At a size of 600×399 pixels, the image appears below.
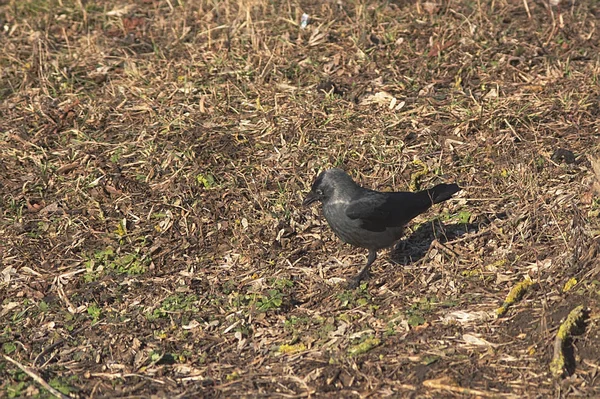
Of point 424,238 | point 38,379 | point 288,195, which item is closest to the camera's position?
point 38,379

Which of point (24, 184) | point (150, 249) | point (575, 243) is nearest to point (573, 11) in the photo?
point (575, 243)

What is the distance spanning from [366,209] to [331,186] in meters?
0.37

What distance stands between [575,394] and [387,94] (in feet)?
15.4

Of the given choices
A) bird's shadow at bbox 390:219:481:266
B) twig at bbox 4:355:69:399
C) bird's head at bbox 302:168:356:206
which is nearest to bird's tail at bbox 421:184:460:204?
bird's shadow at bbox 390:219:481:266

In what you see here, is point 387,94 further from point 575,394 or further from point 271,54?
point 575,394

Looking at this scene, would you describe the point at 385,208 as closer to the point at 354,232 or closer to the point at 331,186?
the point at 354,232

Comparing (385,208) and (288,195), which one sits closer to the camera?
(385,208)

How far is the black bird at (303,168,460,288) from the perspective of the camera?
22.9ft

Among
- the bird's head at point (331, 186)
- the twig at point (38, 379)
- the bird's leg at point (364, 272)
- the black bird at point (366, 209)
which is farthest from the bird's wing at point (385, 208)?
Answer: the twig at point (38, 379)

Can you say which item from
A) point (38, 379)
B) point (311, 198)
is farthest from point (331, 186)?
point (38, 379)

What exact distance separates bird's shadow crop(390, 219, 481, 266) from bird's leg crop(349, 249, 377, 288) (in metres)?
0.25

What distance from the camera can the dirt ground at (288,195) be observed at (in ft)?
19.4

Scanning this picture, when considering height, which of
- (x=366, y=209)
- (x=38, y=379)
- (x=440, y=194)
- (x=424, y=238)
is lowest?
(x=38, y=379)

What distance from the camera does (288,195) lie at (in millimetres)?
8070
